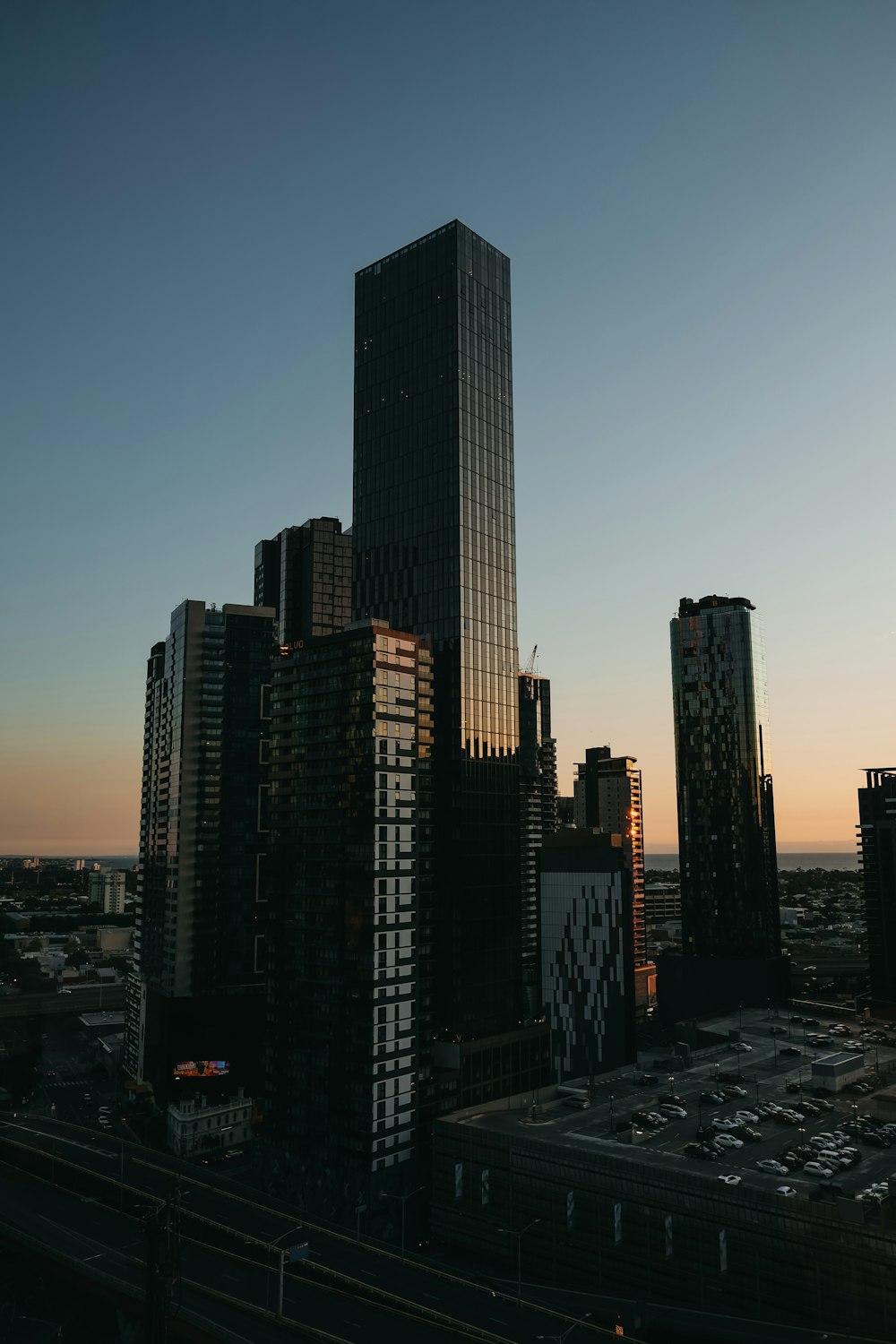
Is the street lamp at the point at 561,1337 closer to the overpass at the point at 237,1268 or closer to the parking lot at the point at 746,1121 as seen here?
the overpass at the point at 237,1268

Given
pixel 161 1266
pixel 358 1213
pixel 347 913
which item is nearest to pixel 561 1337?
pixel 161 1266

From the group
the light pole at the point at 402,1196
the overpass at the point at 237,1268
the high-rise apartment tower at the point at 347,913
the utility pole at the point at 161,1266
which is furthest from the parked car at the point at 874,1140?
the utility pole at the point at 161,1266

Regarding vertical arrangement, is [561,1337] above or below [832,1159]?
below

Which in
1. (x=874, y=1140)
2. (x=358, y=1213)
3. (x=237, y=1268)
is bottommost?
(x=358, y=1213)

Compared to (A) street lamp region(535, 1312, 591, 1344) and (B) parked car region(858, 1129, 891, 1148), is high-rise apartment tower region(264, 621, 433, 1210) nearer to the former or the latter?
(A) street lamp region(535, 1312, 591, 1344)

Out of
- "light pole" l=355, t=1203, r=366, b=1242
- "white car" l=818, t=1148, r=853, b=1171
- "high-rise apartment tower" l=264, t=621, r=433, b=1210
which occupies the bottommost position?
"light pole" l=355, t=1203, r=366, b=1242

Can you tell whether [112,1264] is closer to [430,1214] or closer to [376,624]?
[430,1214]

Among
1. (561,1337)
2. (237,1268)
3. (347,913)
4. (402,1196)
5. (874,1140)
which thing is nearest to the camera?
(561,1337)

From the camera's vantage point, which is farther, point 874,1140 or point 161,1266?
point 874,1140

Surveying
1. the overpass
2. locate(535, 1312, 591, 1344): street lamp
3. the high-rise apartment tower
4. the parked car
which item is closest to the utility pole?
the overpass

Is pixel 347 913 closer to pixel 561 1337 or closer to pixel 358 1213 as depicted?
pixel 358 1213
